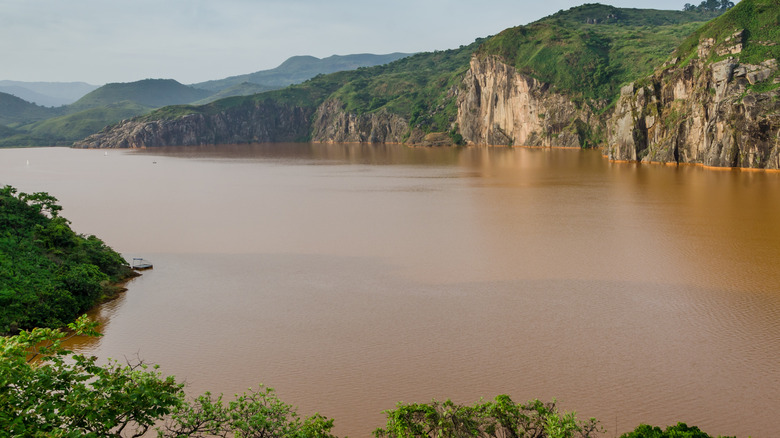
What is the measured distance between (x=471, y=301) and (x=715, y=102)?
218 feet

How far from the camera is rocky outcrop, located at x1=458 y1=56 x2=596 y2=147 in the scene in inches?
5305

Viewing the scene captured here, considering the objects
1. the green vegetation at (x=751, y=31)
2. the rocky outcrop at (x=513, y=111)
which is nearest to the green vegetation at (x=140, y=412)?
the green vegetation at (x=751, y=31)

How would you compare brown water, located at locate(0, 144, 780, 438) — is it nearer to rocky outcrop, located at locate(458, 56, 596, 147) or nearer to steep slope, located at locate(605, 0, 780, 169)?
steep slope, located at locate(605, 0, 780, 169)

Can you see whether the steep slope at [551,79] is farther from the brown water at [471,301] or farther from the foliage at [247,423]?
the foliage at [247,423]

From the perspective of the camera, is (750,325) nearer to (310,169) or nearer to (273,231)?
(273,231)

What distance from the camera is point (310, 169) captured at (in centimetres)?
10531

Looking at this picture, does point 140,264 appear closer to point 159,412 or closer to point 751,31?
point 159,412

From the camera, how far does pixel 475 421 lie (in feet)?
47.3

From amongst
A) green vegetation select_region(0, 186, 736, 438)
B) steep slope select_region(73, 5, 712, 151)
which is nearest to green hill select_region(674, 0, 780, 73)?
steep slope select_region(73, 5, 712, 151)

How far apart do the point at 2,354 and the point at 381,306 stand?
17.9 m

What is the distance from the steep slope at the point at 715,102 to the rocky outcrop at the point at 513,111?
36964 mm

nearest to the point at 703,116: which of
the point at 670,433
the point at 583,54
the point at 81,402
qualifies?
the point at 583,54

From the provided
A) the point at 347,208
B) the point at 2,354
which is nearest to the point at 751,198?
the point at 347,208

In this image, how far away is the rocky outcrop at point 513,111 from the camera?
13475 centimetres
